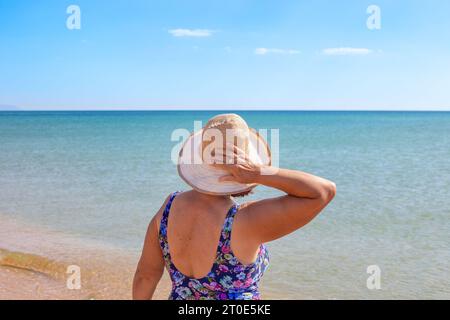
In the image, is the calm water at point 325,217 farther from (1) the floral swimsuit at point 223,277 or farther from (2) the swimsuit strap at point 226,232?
(2) the swimsuit strap at point 226,232

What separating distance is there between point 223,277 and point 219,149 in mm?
535

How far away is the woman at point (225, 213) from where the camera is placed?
1.91 metres

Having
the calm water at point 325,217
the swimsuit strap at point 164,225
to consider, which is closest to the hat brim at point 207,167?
the swimsuit strap at point 164,225

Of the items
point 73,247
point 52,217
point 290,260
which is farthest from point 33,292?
point 52,217

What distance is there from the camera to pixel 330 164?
64.5 ft

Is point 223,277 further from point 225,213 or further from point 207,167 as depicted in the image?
point 207,167

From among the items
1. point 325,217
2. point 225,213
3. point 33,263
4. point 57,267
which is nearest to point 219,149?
point 225,213

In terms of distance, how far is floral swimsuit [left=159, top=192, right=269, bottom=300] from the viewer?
2.09 metres

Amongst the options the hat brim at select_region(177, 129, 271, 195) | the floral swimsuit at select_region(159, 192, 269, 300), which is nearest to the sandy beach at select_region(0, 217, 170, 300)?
the floral swimsuit at select_region(159, 192, 269, 300)

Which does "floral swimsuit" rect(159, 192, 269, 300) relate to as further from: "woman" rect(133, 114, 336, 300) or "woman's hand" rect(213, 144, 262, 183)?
"woman's hand" rect(213, 144, 262, 183)

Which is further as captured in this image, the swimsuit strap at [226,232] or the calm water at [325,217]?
the calm water at [325,217]

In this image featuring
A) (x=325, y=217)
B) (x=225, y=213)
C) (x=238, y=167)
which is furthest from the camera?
(x=325, y=217)

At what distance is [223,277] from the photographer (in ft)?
7.00
